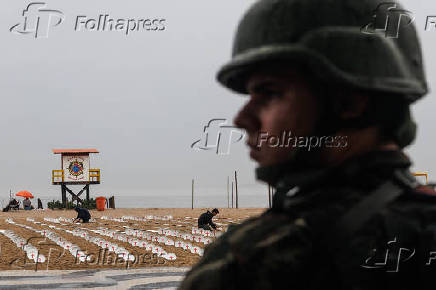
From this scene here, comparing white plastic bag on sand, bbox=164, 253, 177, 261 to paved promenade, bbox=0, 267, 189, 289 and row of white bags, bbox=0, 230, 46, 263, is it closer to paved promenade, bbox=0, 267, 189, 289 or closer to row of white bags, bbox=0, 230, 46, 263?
paved promenade, bbox=0, 267, 189, 289

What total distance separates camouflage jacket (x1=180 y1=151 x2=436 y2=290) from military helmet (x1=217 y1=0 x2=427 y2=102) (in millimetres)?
278

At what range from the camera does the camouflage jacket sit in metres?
1.71

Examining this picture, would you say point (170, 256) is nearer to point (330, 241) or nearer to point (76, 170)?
point (330, 241)

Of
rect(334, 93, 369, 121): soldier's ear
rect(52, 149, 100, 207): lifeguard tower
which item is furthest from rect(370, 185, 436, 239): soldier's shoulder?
rect(52, 149, 100, 207): lifeguard tower

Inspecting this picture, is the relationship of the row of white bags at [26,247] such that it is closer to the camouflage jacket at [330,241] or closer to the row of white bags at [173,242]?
the row of white bags at [173,242]

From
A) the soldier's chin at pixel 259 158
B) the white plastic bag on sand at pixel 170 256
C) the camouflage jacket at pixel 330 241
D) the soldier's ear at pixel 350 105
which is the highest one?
the soldier's ear at pixel 350 105

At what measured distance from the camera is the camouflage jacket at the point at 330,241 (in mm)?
1710

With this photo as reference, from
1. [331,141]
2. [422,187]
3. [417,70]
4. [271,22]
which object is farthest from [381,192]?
[271,22]

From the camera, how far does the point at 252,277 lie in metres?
1.73

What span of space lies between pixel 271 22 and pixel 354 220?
0.74 meters

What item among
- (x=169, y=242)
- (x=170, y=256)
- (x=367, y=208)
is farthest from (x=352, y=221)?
(x=169, y=242)

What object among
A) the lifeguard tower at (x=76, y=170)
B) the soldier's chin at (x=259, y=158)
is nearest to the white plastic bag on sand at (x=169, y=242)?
the soldier's chin at (x=259, y=158)

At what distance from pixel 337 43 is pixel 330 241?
0.66m

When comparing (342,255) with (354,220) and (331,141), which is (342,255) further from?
(331,141)
